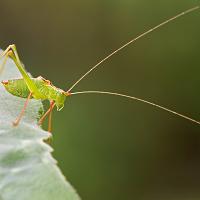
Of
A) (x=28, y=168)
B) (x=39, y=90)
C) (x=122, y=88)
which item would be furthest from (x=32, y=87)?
(x=122, y=88)

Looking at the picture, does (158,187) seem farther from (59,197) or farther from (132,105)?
(59,197)

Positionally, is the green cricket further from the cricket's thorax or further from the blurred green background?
the blurred green background

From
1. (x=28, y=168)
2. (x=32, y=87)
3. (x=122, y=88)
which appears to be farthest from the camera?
(x=122, y=88)

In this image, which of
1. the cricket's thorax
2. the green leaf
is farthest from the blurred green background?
the green leaf

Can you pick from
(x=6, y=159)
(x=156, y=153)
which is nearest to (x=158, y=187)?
(x=156, y=153)

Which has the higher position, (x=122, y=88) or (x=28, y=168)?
(x=28, y=168)

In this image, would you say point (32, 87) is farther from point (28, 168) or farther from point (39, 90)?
point (28, 168)
